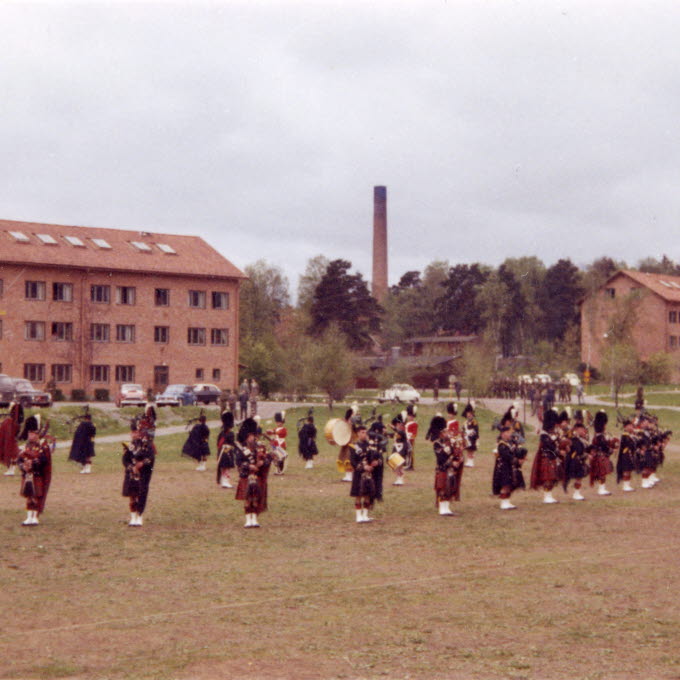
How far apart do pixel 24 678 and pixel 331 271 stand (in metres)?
91.6

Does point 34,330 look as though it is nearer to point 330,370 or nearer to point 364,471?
point 330,370

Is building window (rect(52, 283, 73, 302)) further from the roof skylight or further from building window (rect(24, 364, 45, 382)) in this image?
building window (rect(24, 364, 45, 382))

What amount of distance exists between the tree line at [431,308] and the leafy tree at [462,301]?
122 millimetres

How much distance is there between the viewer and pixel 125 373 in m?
73.9

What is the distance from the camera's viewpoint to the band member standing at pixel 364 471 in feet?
62.6

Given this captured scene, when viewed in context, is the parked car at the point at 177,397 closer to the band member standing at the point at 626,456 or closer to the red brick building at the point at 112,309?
the red brick building at the point at 112,309

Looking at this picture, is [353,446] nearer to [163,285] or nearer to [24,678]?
[24,678]

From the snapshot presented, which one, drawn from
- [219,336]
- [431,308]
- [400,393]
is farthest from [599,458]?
[431,308]

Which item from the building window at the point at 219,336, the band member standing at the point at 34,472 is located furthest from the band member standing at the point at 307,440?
the building window at the point at 219,336

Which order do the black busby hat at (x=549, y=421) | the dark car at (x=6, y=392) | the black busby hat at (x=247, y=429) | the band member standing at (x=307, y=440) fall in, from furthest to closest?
the dark car at (x=6, y=392), the band member standing at (x=307, y=440), the black busby hat at (x=549, y=421), the black busby hat at (x=247, y=429)

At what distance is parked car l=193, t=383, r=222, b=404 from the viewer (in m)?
64.6

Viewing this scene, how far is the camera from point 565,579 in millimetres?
13875

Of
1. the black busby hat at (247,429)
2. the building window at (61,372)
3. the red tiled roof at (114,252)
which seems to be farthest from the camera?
the red tiled roof at (114,252)

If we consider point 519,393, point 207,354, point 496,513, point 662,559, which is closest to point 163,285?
→ point 207,354
